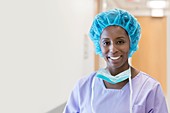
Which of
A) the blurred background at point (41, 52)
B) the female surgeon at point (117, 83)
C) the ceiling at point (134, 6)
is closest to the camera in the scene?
the female surgeon at point (117, 83)

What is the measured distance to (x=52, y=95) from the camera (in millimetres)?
1636

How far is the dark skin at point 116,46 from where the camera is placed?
1055mm

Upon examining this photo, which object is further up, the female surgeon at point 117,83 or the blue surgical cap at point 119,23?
the blue surgical cap at point 119,23

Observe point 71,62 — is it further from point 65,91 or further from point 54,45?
point 54,45

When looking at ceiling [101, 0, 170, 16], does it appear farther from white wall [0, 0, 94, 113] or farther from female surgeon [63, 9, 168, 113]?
female surgeon [63, 9, 168, 113]

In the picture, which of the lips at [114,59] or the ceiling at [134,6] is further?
the ceiling at [134,6]

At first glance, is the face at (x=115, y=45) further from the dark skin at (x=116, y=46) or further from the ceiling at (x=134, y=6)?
the ceiling at (x=134, y=6)

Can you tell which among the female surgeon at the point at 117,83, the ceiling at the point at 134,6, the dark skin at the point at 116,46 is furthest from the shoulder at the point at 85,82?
the ceiling at the point at 134,6

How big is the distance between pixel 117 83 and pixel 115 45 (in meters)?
0.18

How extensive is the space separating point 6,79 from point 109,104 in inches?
18.5

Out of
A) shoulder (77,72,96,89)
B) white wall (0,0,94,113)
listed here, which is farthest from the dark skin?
white wall (0,0,94,113)

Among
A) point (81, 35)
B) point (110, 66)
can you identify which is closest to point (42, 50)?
point (110, 66)

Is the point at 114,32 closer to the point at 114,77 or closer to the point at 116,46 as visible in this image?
the point at 116,46

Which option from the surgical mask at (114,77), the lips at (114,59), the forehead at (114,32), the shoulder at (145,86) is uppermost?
the forehead at (114,32)
